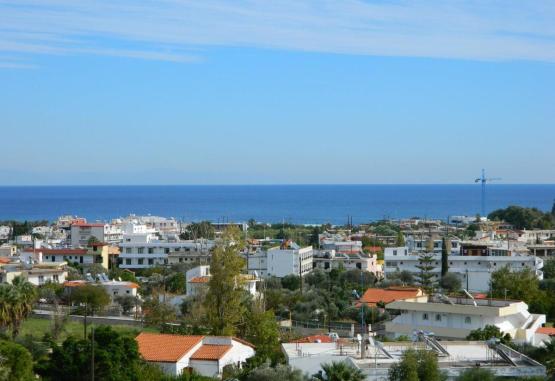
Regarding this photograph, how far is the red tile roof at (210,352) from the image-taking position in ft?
93.1

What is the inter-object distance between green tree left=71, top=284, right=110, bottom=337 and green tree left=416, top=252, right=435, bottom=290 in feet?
61.4

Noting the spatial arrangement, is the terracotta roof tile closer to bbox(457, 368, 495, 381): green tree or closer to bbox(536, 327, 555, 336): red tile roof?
bbox(536, 327, 555, 336): red tile roof

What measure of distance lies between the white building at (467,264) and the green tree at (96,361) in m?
37.6

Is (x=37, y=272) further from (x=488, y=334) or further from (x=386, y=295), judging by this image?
(x=488, y=334)

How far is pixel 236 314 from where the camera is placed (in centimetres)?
3381

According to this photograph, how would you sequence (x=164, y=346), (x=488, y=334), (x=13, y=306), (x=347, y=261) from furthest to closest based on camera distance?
1. (x=347, y=261)
2. (x=13, y=306)
3. (x=488, y=334)
4. (x=164, y=346)

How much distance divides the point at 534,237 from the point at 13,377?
76.3 m

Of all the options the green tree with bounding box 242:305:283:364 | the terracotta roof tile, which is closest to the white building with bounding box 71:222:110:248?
the terracotta roof tile

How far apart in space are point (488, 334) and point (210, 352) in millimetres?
8557

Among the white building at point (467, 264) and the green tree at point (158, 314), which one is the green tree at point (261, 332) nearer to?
the green tree at point (158, 314)

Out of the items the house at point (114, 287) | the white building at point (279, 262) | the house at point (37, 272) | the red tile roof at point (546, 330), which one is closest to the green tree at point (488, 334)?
the red tile roof at point (546, 330)

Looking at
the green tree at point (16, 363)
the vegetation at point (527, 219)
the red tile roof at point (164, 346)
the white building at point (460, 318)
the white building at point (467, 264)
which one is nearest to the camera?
the green tree at point (16, 363)

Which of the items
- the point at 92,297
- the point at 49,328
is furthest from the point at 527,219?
the point at 49,328

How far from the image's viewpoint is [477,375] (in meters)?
22.0
